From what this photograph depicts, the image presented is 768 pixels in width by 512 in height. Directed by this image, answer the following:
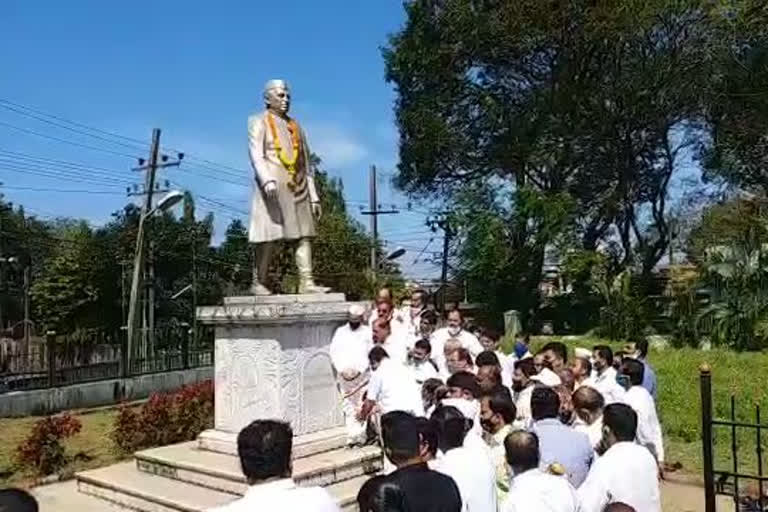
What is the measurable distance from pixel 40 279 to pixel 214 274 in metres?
8.13

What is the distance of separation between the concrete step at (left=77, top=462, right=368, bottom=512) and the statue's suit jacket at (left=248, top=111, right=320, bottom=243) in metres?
2.42

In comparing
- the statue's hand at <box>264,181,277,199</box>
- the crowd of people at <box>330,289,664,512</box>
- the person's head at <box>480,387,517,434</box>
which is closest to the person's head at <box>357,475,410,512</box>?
the crowd of people at <box>330,289,664,512</box>

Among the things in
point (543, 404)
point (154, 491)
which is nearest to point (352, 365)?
point (154, 491)

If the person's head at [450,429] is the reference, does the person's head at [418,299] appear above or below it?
above

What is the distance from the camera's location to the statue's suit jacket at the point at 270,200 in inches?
305

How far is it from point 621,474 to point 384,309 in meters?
4.86

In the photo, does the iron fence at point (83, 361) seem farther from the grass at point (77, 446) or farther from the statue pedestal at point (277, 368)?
the statue pedestal at point (277, 368)

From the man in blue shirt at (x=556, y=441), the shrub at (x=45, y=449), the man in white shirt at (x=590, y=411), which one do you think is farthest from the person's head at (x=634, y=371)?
the shrub at (x=45, y=449)

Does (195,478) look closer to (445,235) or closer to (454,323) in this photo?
(454,323)

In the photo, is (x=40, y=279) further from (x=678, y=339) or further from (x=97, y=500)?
(x=97, y=500)

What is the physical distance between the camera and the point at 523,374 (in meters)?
6.47

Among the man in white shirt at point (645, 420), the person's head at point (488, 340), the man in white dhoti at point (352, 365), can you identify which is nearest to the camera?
the man in white shirt at point (645, 420)

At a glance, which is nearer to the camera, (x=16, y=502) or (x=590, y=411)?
(x=16, y=502)

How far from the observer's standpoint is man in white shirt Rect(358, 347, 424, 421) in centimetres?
671
